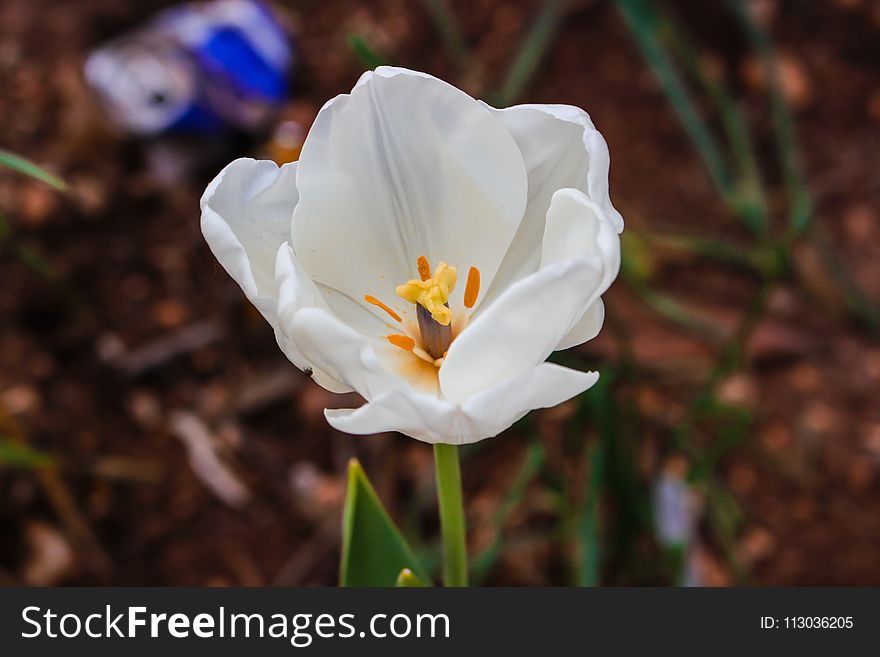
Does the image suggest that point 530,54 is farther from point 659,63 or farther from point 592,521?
point 592,521

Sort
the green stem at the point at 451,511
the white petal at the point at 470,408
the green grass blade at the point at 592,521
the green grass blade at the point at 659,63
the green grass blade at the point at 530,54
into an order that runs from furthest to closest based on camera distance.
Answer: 1. the green grass blade at the point at 530,54
2. the green grass blade at the point at 659,63
3. the green grass blade at the point at 592,521
4. the green stem at the point at 451,511
5. the white petal at the point at 470,408

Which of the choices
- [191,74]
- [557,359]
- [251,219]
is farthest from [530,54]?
[251,219]

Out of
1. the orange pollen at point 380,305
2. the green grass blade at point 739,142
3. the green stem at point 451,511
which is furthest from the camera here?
the green grass blade at point 739,142

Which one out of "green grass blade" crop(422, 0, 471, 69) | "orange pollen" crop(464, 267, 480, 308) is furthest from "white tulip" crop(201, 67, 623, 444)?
"green grass blade" crop(422, 0, 471, 69)

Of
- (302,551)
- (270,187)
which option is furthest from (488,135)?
(302,551)

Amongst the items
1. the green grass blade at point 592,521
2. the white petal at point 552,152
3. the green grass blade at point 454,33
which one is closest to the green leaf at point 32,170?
the white petal at point 552,152

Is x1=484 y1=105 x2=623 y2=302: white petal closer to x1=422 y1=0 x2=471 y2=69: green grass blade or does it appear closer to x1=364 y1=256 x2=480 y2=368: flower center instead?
x1=364 y1=256 x2=480 y2=368: flower center

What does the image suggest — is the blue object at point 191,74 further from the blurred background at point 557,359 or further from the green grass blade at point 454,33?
the green grass blade at point 454,33
